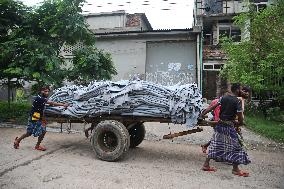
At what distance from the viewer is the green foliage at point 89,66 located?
40.0ft

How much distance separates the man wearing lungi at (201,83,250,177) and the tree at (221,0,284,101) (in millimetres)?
7236

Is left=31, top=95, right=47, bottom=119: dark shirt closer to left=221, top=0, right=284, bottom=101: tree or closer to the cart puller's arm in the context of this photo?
the cart puller's arm

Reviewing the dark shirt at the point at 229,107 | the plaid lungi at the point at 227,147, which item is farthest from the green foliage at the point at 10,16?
the plaid lungi at the point at 227,147

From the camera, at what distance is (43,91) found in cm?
755

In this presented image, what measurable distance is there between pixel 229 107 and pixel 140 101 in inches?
75.0

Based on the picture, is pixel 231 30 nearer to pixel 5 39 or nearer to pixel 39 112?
pixel 5 39

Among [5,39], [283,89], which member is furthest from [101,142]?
[283,89]

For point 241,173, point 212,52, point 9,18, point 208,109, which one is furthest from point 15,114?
point 212,52

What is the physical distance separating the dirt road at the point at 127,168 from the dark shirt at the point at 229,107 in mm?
1161

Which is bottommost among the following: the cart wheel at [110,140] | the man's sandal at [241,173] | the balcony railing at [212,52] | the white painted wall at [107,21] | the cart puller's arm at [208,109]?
the man's sandal at [241,173]

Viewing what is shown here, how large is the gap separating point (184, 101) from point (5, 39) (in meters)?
8.75

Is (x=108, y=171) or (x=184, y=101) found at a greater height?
(x=184, y=101)

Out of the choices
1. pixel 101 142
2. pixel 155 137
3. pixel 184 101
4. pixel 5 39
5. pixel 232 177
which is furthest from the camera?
pixel 5 39

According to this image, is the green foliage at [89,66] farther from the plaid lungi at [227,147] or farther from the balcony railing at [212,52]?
the balcony railing at [212,52]
